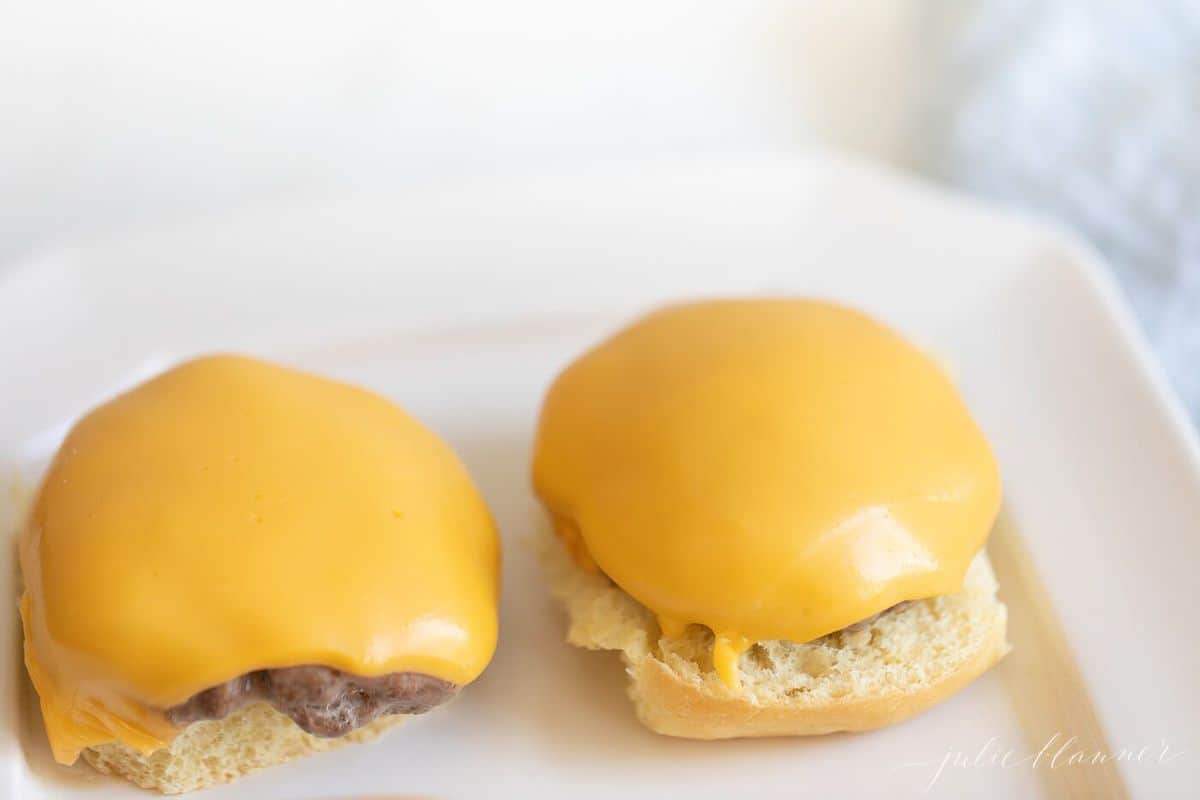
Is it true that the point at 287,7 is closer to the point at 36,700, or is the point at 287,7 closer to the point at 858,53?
the point at 858,53

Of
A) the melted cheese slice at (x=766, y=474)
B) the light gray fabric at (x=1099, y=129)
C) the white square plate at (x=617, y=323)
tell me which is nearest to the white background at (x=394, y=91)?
the light gray fabric at (x=1099, y=129)

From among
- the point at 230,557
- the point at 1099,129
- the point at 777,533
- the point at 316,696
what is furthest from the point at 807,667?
the point at 1099,129

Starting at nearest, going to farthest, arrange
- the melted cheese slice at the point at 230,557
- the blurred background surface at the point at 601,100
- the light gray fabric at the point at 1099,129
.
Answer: the melted cheese slice at the point at 230,557
the light gray fabric at the point at 1099,129
the blurred background surface at the point at 601,100

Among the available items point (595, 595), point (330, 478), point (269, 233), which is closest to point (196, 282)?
point (269, 233)

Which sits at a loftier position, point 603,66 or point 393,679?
point 603,66

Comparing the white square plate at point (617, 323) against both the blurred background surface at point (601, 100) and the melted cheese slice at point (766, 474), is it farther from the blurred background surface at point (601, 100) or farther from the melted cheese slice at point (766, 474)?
the blurred background surface at point (601, 100)

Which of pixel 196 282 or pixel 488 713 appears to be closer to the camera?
pixel 488 713
